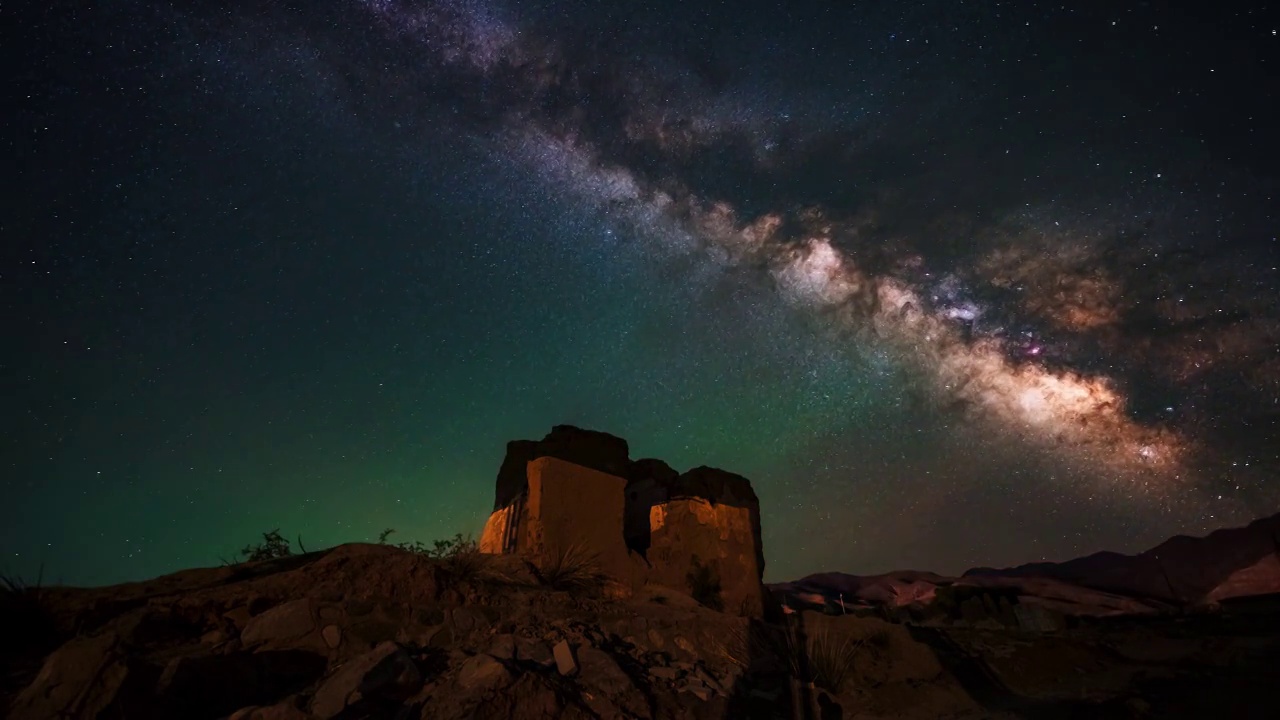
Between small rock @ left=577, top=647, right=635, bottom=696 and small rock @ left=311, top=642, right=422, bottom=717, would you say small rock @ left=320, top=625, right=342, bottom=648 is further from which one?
small rock @ left=577, top=647, right=635, bottom=696

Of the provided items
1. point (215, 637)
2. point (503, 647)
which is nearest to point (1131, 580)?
point (503, 647)

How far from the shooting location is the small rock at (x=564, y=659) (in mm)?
5286

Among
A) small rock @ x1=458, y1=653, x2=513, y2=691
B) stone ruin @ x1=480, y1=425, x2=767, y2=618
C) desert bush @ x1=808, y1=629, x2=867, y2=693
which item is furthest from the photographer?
stone ruin @ x1=480, y1=425, x2=767, y2=618

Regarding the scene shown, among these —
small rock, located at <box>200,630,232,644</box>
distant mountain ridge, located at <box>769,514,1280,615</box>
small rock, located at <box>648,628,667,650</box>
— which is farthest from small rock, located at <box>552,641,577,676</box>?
distant mountain ridge, located at <box>769,514,1280,615</box>

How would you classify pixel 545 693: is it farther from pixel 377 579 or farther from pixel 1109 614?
pixel 1109 614

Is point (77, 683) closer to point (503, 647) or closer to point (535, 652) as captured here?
point (503, 647)

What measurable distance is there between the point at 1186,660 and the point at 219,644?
18.1m

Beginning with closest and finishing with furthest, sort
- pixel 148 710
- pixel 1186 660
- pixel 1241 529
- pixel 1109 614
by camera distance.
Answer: pixel 148 710 → pixel 1186 660 → pixel 1109 614 → pixel 1241 529

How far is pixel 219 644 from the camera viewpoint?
4742mm

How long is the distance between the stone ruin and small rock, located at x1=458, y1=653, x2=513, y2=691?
4671 millimetres

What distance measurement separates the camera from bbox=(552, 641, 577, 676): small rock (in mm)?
5286

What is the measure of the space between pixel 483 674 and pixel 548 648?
1.11m

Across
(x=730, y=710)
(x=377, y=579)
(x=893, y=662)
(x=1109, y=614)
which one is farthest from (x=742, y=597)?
(x=1109, y=614)

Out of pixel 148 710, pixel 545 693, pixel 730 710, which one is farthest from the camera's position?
pixel 730 710
